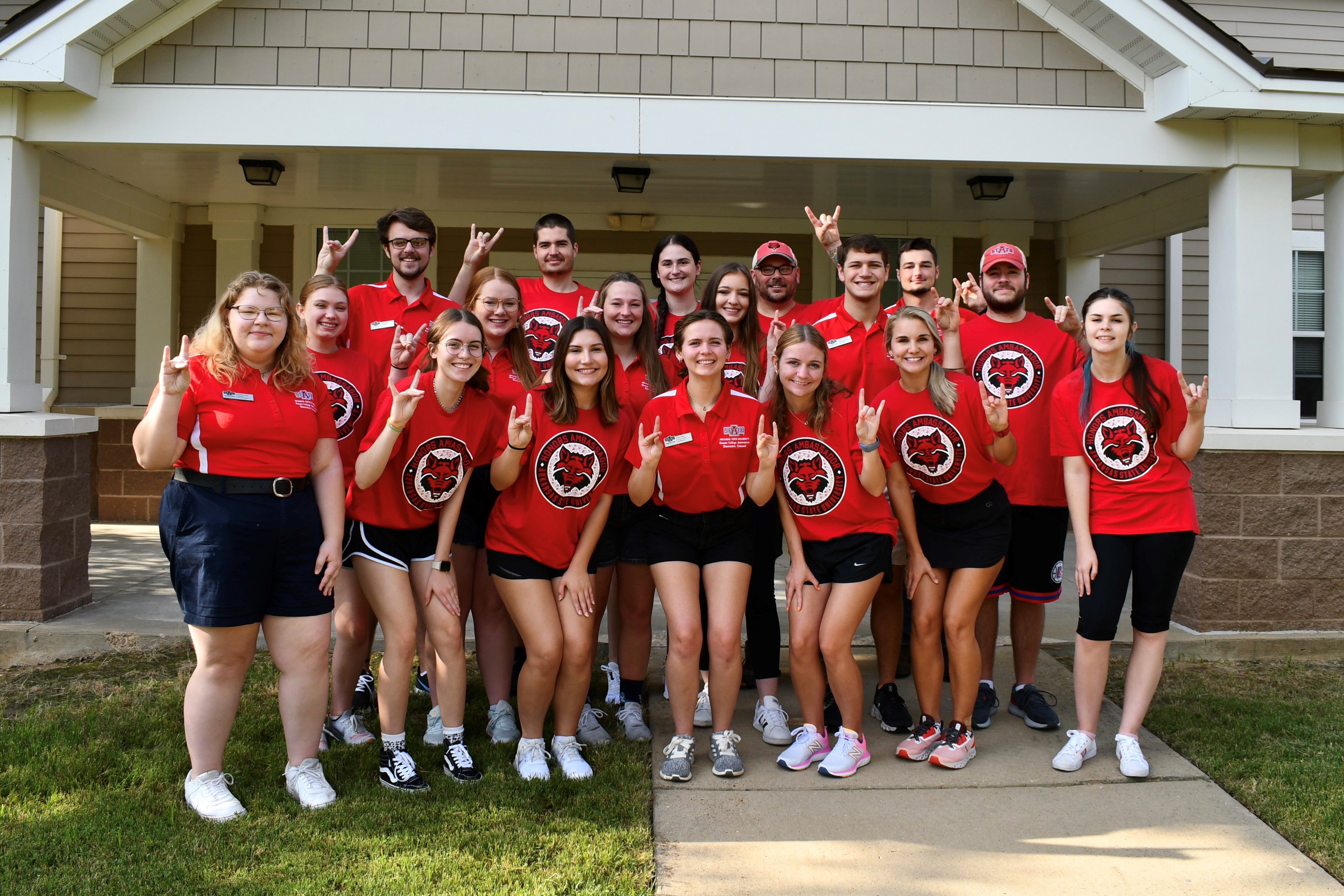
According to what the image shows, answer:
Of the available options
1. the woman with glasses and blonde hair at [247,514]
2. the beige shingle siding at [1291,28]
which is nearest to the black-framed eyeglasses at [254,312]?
the woman with glasses and blonde hair at [247,514]

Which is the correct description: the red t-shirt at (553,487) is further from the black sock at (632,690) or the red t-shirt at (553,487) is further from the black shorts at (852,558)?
the black shorts at (852,558)

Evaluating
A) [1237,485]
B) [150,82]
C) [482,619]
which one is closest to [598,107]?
[150,82]

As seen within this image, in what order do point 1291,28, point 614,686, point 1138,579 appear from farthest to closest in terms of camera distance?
point 1291,28
point 614,686
point 1138,579

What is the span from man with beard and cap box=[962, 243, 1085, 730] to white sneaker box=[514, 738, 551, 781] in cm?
177

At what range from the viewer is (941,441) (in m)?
3.57

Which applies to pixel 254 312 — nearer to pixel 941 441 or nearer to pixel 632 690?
pixel 632 690

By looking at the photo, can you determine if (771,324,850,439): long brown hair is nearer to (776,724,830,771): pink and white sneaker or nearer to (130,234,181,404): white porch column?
(776,724,830,771): pink and white sneaker

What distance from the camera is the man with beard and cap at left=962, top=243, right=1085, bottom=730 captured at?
4.06m

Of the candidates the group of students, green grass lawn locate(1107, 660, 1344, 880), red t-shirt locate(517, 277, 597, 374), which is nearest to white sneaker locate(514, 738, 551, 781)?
the group of students

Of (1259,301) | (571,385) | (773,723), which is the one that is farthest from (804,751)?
(1259,301)

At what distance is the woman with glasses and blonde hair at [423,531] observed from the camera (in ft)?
10.9

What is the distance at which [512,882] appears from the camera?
271 cm

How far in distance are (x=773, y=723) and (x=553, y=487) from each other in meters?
1.28

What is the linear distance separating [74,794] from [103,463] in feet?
18.8
